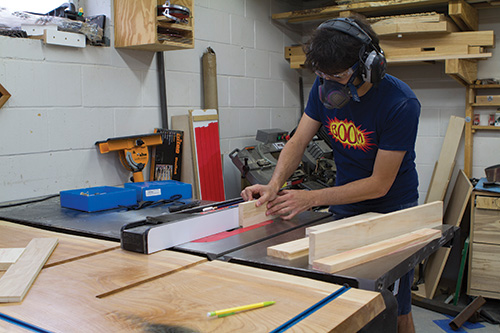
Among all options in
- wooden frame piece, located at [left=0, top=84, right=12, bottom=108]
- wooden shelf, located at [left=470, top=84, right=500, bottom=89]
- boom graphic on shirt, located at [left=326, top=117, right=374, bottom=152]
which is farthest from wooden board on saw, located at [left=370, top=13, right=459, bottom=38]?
wooden frame piece, located at [left=0, top=84, right=12, bottom=108]

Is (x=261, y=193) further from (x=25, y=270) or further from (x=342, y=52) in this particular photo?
(x=25, y=270)

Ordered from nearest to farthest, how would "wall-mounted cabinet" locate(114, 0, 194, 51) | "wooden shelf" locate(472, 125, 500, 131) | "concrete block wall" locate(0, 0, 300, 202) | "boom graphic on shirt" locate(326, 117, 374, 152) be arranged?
"boom graphic on shirt" locate(326, 117, 374, 152) → "concrete block wall" locate(0, 0, 300, 202) → "wall-mounted cabinet" locate(114, 0, 194, 51) → "wooden shelf" locate(472, 125, 500, 131)

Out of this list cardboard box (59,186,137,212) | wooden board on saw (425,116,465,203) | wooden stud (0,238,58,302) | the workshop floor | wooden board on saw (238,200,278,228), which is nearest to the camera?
wooden stud (0,238,58,302)

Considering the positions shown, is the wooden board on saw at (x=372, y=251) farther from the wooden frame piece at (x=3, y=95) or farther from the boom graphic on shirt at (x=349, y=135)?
the wooden frame piece at (x=3, y=95)

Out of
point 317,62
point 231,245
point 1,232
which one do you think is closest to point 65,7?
point 1,232

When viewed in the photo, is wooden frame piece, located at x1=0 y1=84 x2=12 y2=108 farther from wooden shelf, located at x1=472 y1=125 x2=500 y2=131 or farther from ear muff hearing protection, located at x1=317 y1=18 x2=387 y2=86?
wooden shelf, located at x1=472 y1=125 x2=500 y2=131

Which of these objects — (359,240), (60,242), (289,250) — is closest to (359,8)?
(359,240)

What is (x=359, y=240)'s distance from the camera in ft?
4.56

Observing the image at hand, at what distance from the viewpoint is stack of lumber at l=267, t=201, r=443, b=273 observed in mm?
1251

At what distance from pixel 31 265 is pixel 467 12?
10.3 feet

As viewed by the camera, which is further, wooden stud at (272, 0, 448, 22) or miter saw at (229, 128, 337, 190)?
wooden stud at (272, 0, 448, 22)

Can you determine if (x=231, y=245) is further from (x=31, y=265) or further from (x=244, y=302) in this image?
(x=31, y=265)

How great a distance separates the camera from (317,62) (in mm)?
1604

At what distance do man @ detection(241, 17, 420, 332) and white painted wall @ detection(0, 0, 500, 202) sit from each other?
3.73 feet
